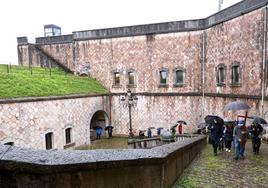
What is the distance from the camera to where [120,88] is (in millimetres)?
27000

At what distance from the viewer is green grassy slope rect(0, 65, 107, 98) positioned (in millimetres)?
16594

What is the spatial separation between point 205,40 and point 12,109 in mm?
16472

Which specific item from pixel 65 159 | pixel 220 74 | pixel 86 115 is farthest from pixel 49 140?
pixel 65 159

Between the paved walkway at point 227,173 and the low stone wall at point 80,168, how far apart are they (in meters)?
1.66

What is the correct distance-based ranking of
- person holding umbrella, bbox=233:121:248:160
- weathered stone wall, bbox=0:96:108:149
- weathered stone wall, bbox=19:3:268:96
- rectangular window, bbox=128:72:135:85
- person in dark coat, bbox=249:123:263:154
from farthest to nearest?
rectangular window, bbox=128:72:135:85 < weathered stone wall, bbox=19:3:268:96 < weathered stone wall, bbox=0:96:108:149 < person in dark coat, bbox=249:123:263:154 < person holding umbrella, bbox=233:121:248:160

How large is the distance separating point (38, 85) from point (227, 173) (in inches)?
625

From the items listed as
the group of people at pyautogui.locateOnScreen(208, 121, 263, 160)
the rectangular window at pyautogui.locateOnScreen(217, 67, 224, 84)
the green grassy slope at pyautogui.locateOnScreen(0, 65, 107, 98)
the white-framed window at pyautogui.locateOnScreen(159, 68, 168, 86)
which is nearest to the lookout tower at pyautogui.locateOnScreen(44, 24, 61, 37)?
the green grassy slope at pyautogui.locateOnScreen(0, 65, 107, 98)

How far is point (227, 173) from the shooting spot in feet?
22.0

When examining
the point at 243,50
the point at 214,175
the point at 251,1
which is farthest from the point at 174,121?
the point at 214,175

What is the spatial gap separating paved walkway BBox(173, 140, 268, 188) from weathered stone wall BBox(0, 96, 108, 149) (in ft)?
38.9

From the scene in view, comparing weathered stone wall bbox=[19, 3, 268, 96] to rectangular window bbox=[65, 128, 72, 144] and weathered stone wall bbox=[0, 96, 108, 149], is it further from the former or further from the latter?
rectangular window bbox=[65, 128, 72, 144]

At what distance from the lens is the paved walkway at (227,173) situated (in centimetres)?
569

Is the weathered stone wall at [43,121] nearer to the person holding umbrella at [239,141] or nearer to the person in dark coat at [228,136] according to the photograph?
the person in dark coat at [228,136]

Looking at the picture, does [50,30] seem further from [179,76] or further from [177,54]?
[179,76]
